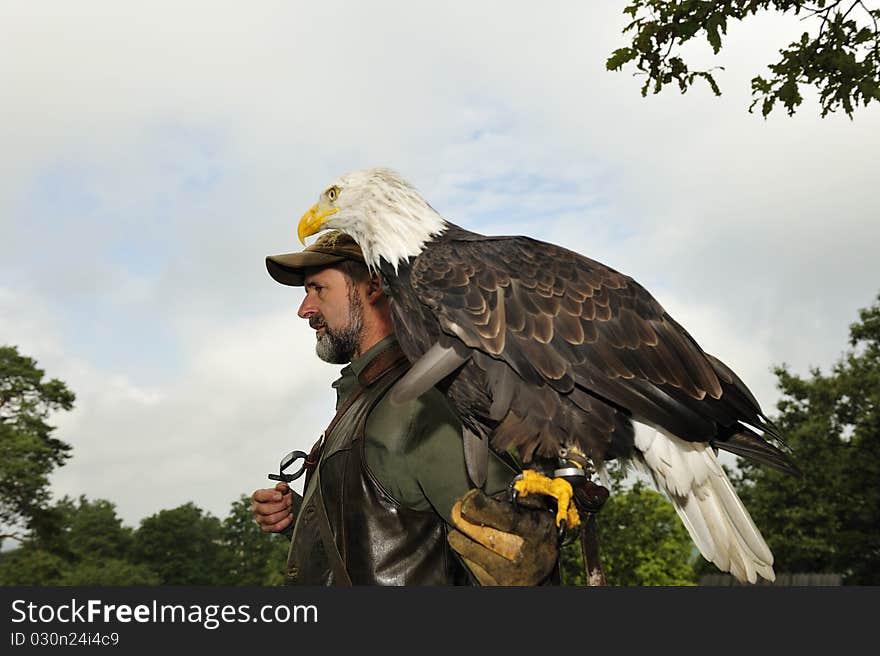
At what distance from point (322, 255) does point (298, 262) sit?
131mm

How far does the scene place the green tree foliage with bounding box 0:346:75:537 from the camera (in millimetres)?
36000

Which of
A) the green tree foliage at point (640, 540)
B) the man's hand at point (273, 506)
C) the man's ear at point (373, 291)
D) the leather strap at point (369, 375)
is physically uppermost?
the green tree foliage at point (640, 540)

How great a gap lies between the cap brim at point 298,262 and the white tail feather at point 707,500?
5.44 feet

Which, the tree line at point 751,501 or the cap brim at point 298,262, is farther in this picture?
the tree line at point 751,501

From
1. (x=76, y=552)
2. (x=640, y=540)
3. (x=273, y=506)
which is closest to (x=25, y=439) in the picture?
(x=76, y=552)

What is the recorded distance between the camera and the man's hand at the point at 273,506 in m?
4.36

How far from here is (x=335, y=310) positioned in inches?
172

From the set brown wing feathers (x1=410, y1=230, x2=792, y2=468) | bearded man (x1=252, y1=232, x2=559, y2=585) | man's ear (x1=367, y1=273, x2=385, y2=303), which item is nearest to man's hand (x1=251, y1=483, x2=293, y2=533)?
bearded man (x1=252, y1=232, x2=559, y2=585)

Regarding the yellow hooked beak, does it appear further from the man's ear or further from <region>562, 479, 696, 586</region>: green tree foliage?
<region>562, 479, 696, 586</region>: green tree foliage

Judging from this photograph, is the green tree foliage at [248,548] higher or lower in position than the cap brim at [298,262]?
higher

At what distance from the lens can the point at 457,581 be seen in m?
4.00

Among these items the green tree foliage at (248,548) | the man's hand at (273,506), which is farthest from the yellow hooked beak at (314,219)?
the green tree foliage at (248,548)

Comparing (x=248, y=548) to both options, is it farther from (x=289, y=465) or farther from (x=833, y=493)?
(x=289, y=465)

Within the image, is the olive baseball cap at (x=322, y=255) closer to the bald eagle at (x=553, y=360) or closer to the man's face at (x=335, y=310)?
the man's face at (x=335, y=310)
